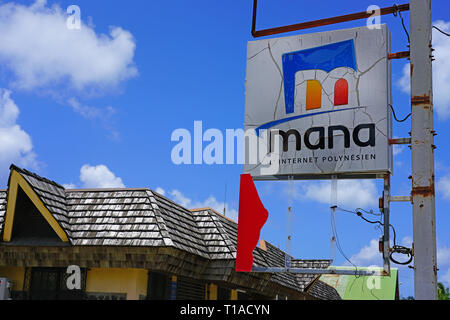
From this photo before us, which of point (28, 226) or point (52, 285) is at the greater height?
point (28, 226)

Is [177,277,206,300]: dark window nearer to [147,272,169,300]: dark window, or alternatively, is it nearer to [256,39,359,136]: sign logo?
[147,272,169,300]: dark window

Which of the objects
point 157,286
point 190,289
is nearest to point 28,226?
point 157,286

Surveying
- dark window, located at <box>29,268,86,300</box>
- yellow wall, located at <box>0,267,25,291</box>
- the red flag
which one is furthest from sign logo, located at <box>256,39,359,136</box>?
yellow wall, located at <box>0,267,25,291</box>

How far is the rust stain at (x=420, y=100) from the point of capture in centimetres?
820

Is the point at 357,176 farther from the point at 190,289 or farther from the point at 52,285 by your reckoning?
the point at 52,285

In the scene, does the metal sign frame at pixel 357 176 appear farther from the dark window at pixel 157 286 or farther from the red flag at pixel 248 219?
the dark window at pixel 157 286

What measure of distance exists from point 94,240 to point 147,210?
1.45 metres

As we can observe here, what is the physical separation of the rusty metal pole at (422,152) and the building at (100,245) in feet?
19.2

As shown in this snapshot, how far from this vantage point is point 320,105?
10.3 meters

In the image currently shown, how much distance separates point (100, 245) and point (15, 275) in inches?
107

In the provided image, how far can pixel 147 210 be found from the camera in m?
13.6

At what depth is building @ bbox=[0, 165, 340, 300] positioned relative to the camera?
12656 millimetres
